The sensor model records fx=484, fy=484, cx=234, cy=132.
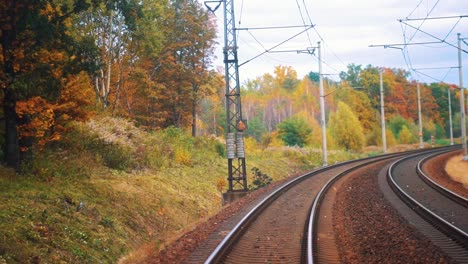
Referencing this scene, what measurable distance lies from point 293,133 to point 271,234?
5477cm

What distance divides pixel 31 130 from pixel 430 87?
382 feet

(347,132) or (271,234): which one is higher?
(347,132)

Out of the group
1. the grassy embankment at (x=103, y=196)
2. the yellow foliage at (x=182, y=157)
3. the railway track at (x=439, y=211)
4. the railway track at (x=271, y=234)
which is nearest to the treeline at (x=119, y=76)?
the grassy embankment at (x=103, y=196)

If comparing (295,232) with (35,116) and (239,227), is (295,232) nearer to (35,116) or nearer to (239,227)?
(239,227)

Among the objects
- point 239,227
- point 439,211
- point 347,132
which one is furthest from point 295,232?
point 347,132

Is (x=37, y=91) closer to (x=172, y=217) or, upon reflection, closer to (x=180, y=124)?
(x=172, y=217)

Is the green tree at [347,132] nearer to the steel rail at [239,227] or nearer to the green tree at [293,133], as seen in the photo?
the green tree at [293,133]

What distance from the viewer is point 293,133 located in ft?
219

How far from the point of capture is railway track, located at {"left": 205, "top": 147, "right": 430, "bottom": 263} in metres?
10.4

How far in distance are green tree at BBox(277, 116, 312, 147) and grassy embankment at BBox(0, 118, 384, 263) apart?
3590 centimetres

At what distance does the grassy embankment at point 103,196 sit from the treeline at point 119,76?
1368 mm

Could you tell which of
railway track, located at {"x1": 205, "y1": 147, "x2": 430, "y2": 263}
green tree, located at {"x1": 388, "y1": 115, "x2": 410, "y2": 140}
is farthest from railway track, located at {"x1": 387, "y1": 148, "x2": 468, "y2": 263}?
green tree, located at {"x1": 388, "y1": 115, "x2": 410, "y2": 140}

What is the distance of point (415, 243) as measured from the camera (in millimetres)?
11047

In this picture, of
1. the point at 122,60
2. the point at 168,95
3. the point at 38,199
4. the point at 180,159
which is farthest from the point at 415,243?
the point at 168,95
